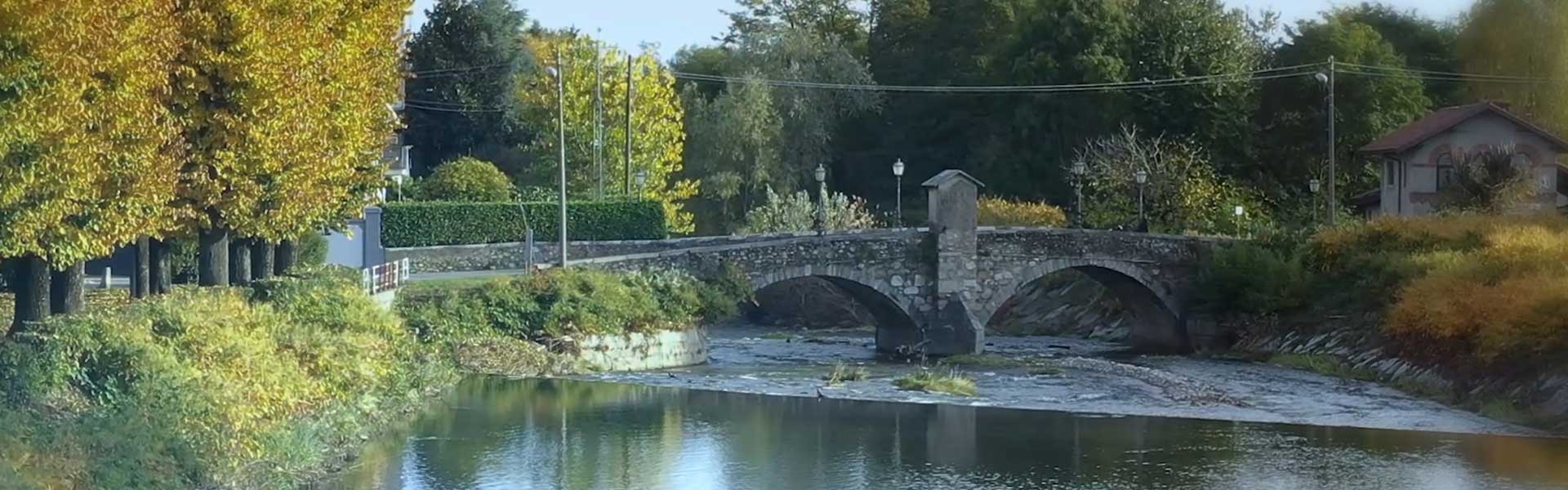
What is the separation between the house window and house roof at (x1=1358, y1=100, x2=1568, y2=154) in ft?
2.74

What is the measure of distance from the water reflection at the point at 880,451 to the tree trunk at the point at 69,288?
4.46 meters

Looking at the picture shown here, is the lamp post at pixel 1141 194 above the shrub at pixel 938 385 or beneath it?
above

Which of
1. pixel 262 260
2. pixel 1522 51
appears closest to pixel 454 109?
pixel 1522 51

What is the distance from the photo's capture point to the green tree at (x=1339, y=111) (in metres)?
62.6

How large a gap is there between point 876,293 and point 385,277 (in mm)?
13408

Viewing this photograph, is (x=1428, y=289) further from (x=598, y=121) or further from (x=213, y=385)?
(x=598, y=121)

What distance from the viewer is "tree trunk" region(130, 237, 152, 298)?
1240 inches

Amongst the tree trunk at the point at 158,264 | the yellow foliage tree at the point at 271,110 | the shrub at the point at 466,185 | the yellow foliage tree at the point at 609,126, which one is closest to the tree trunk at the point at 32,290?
the yellow foliage tree at the point at 271,110

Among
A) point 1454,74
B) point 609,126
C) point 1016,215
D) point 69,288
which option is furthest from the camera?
point 609,126

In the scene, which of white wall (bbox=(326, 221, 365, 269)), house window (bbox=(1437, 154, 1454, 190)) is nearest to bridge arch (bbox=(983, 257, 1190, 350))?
house window (bbox=(1437, 154, 1454, 190))

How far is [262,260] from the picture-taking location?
37.0 meters

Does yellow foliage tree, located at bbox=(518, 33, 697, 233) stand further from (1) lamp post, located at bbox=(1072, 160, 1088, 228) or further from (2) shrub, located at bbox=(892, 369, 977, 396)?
(2) shrub, located at bbox=(892, 369, 977, 396)

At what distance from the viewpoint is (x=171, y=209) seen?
29406 mm

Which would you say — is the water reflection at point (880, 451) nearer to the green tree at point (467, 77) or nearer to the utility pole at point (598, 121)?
the utility pole at point (598, 121)
